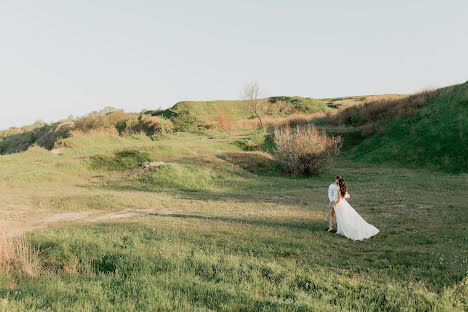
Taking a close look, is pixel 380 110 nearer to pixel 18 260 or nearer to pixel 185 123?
pixel 185 123

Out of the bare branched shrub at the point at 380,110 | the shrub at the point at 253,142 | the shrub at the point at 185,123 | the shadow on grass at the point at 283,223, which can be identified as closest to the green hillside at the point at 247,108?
the shrub at the point at 185,123

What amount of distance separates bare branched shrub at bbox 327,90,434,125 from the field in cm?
2736

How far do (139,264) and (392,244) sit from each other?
663 cm

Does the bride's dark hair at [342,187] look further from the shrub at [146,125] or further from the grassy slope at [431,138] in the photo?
the shrub at [146,125]

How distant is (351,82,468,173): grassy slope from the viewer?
30562 mm

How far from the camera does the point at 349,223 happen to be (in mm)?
10633

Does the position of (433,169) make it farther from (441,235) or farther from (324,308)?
(324,308)

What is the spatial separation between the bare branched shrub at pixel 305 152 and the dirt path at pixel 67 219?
1452 centimetres

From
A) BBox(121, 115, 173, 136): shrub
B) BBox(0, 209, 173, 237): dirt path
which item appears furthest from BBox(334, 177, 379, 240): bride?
BBox(121, 115, 173, 136): shrub

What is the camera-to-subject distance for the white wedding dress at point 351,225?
10492 millimetres

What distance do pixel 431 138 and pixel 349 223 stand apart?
28.8 m

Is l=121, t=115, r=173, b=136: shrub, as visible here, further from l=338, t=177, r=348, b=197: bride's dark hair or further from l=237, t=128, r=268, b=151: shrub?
l=338, t=177, r=348, b=197: bride's dark hair

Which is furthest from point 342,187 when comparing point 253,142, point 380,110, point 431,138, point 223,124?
point 223,124

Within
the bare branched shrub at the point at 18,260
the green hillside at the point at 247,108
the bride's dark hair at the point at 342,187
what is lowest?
the bare branched shrub at the point at 18,260
